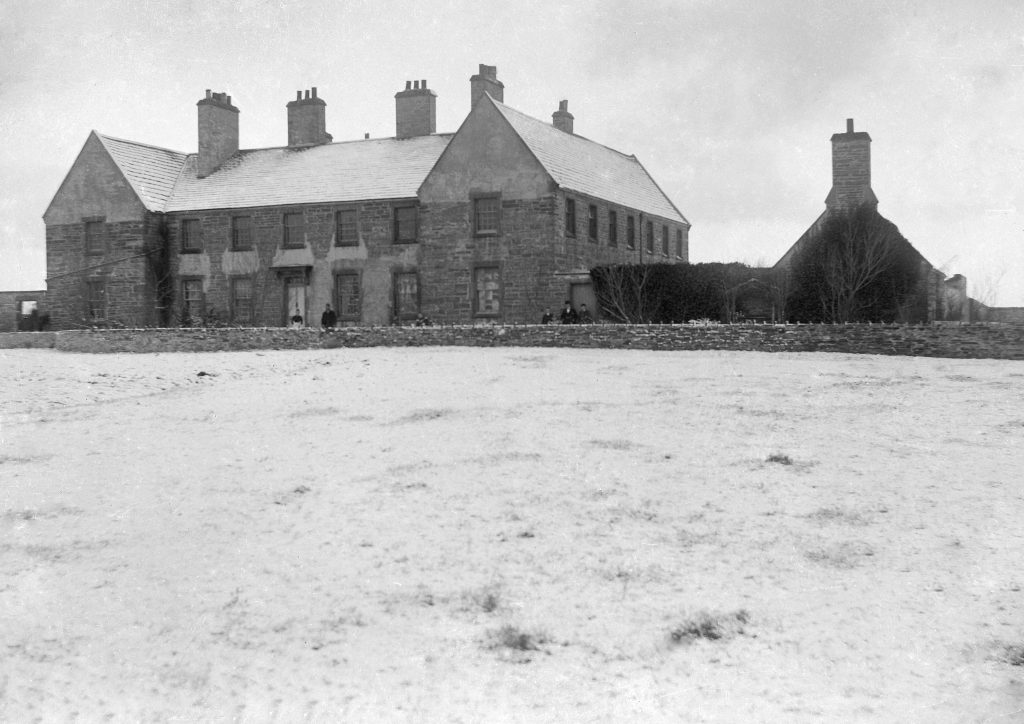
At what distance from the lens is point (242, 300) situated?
3847 cm

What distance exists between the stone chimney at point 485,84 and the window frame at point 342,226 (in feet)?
19.0

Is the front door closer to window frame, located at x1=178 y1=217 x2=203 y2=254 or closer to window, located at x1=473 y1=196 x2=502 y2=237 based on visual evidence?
window frame, located at x1=178 y1=217 x2=203 y2=254

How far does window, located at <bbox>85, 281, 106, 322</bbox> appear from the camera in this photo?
39625 mm

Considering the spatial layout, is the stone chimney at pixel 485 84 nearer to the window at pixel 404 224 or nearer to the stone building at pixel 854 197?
the window at pixel 404 224

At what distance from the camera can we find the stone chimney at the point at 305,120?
Result: 4228cm

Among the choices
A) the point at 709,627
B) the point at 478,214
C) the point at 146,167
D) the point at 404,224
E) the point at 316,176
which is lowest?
the point at 709,627

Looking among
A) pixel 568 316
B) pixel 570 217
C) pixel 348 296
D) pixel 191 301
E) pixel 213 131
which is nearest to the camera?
pixel 568 316

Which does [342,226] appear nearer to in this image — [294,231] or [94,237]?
[294,231]

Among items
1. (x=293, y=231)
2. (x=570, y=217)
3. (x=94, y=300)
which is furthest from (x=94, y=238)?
(x=570, y=217)

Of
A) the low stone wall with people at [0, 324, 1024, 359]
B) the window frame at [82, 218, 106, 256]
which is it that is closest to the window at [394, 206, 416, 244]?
the low stone wall with people at [0, 324, 1024, 359]

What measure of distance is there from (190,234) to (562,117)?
1593cm

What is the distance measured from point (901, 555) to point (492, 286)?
28495 mm

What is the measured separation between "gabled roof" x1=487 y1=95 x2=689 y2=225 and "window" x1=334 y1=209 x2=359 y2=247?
678cm

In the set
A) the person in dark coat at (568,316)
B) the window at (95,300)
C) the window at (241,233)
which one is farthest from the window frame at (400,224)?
the window at (95,300)
